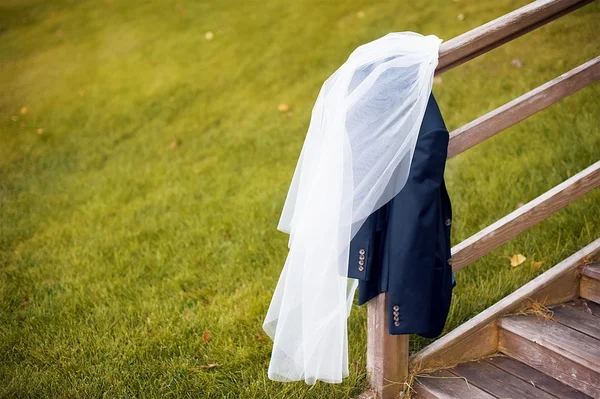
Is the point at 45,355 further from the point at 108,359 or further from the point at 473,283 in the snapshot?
the point at 473,283

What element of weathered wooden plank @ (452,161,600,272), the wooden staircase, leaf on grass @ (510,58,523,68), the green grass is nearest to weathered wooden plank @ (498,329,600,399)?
the wooden staircase

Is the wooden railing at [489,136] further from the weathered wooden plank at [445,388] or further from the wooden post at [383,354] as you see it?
the weathered wooden plank at [445,388]

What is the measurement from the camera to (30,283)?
4.30 metres

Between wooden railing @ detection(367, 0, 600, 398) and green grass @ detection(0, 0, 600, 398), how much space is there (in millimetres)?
245

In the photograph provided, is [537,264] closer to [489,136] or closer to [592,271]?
[592,271]

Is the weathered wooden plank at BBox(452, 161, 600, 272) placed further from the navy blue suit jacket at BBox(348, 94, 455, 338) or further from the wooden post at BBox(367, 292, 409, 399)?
the wooden post at BBox(367, 292, 409, 399)

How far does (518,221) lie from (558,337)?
0.59 metres

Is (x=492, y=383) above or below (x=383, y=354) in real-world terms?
below

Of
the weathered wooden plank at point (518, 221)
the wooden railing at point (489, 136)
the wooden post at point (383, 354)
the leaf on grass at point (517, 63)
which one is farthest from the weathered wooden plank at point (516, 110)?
the leaf on grass at point (517, 63)

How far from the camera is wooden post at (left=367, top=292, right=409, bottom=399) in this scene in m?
2.60

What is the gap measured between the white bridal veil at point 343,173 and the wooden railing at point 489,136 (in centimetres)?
18

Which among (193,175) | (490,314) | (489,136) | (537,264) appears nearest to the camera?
(489,136)

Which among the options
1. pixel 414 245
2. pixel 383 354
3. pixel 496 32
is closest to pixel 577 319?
pixel 383 354

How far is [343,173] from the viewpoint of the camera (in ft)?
7.67
